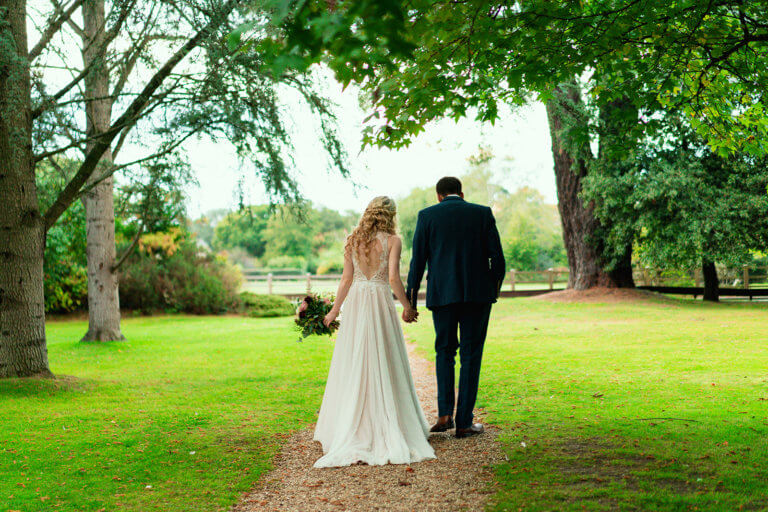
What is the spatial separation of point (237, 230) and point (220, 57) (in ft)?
210

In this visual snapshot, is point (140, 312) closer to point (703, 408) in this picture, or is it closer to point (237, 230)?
point (703, 408)

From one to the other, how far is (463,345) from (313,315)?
1.73 meters

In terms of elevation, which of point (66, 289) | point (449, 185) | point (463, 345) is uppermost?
point (449, 185)

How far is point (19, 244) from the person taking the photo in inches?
317

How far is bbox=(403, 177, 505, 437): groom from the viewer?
17.0 feet

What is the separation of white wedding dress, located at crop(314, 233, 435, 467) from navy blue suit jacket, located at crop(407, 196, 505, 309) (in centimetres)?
41

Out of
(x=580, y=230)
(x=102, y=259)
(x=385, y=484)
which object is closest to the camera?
(x=385, y=484)

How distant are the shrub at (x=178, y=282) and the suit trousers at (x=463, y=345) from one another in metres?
19.8

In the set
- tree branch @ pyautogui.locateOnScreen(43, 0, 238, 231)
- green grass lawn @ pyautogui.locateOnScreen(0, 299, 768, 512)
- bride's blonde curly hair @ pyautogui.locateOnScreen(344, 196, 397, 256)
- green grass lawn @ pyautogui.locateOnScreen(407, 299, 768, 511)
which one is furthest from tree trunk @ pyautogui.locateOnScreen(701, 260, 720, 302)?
bride's blonde curly hair @ pyautogui.locateOnScreen(344, 196, 397, 256)

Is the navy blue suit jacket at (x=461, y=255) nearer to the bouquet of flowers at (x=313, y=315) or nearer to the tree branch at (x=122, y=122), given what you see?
the bouquet of flowers at (x=313, y=315)

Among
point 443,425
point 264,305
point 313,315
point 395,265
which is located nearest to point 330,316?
point 313,315

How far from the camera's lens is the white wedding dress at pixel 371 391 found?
16.2 feet

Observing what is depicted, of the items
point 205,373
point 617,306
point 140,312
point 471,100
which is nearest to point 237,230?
point 140,312

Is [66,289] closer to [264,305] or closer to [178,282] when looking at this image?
[178,282]
